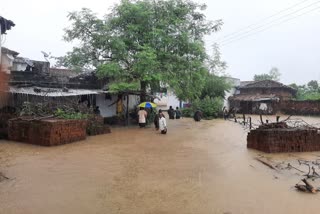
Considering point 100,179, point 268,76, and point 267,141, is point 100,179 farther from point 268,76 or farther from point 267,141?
point 268,76

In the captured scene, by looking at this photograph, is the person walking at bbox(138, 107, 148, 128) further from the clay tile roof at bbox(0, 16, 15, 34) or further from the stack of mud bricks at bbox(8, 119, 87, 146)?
the clay tile roof at bbox(0, 16, 15, 34)

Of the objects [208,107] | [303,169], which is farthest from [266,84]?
[303,169]

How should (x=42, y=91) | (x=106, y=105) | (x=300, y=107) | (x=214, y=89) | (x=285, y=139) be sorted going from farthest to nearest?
(x=300, y=107)
(x=214, y=89)
(x=106, y=105)
(x=42, y=91)
(x=285, y=139)

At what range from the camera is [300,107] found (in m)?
42.1

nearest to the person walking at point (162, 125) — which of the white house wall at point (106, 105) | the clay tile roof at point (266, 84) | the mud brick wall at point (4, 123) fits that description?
the white house wall at point (106, 105)

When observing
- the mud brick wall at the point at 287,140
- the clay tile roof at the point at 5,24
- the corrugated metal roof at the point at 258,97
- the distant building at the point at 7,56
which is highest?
the clay tile roof at the point at 5,24

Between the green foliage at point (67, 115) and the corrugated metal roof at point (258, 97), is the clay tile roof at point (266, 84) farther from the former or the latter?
the green foliage at point (67, 115)

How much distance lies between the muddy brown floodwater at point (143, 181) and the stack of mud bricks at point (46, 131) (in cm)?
56

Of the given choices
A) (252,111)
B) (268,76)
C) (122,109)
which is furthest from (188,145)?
(268,76)

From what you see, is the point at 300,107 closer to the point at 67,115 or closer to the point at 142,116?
the point at 142,116

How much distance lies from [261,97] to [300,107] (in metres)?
5.05

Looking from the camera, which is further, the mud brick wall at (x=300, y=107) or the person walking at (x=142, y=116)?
the mud brick wall at (x=300, y=107)

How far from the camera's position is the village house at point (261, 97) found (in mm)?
44188

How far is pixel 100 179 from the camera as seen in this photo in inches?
365
